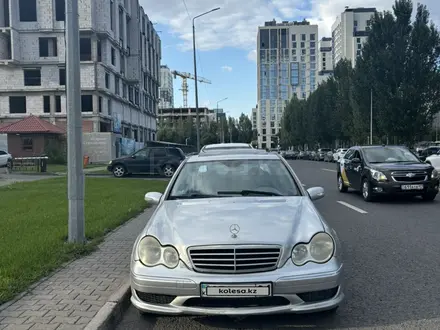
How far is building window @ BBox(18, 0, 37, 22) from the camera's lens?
54.7 metres

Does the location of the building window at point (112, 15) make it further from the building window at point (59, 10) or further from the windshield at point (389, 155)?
the windshield at point (389, 155)

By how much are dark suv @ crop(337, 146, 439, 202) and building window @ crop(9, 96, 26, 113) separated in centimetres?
5151

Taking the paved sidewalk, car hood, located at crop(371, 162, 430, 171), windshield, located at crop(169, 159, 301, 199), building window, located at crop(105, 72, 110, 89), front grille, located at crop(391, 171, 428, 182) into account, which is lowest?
the paved sidewalk

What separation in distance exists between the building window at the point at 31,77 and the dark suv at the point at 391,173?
50716 millimetres

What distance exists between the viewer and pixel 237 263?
3664mm

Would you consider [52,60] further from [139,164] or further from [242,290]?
[242,290]

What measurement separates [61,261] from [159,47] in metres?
91.6

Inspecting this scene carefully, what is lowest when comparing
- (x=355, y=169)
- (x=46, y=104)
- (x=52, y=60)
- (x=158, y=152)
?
(x=355, y=169)

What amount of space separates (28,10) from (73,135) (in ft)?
183

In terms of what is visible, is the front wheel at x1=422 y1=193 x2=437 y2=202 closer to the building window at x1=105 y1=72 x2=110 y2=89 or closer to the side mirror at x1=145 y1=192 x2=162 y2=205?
the side mirror at x1=145 y1=192 x2=162 y2=205

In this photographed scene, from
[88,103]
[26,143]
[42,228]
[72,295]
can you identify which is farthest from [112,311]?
[88,103]

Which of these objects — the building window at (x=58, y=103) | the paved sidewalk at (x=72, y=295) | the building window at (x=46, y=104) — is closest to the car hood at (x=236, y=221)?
the paved sidewalk at (x=72, y=295)

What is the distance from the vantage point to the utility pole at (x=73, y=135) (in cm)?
679

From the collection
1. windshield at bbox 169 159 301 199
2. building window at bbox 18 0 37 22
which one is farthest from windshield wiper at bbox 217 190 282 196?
building window at bbox 18 0 37 22
